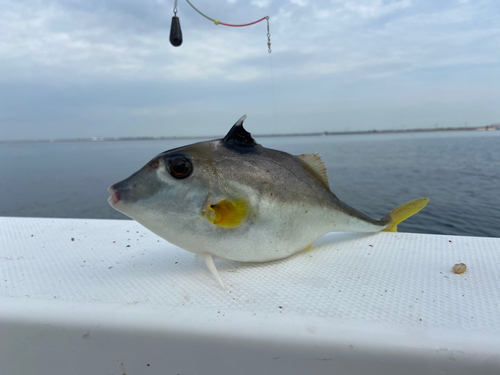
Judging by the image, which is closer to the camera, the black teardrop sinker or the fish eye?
the fish eye

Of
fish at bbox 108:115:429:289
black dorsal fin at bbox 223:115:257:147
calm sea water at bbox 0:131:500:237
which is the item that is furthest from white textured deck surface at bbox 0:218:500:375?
calm sea water at bbox 0:131:500:237

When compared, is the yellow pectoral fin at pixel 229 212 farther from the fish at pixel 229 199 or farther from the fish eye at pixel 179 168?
the fish eye at pixel 179 168

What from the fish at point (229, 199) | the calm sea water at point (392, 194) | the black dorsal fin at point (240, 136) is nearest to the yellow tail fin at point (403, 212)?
the fish at point (229, 199)

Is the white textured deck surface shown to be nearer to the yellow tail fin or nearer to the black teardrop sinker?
the yellow tail fin

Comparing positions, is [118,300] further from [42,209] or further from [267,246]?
[42,209]

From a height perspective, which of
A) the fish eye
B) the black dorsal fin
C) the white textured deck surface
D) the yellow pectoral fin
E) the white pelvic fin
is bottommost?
the white textured deck surface

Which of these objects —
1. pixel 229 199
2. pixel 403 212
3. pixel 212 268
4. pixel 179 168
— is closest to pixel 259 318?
pixel 212 268
